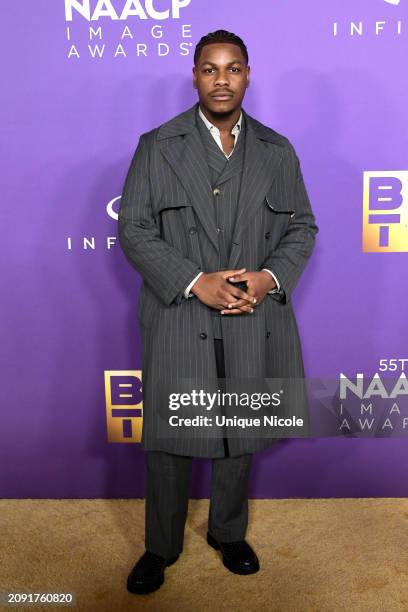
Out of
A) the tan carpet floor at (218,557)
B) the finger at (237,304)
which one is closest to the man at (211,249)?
the finger at (237,304)

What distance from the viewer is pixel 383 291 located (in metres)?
2.57

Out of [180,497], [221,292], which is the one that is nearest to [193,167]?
[221,292]

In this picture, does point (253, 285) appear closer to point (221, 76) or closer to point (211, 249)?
point (211, 249)

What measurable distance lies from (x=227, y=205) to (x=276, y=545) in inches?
49.0

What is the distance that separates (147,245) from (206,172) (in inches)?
11.0

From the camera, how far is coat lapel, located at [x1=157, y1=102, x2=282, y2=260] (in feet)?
6.47

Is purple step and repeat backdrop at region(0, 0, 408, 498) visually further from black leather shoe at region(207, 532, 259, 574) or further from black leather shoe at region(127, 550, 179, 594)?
black leather shoe at region(127, 550, 179, 594)

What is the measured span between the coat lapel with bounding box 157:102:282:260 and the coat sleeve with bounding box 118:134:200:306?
96 millimetres

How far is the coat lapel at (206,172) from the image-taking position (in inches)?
77.7

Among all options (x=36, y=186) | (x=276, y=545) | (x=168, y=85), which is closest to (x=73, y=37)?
(x=168, y=85)

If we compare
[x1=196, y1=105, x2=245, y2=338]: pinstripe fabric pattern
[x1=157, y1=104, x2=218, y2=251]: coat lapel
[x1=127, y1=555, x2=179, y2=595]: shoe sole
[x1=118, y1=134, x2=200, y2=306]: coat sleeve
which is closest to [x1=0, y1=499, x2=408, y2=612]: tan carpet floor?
[x1=127, y1=555, x2=179, y2=595]: shoe sole

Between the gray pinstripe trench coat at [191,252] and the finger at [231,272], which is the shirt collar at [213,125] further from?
the finger at [231,272]

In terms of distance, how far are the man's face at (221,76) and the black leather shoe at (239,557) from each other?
56.3 inches

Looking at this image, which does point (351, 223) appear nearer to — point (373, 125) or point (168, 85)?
point (373, 125)
